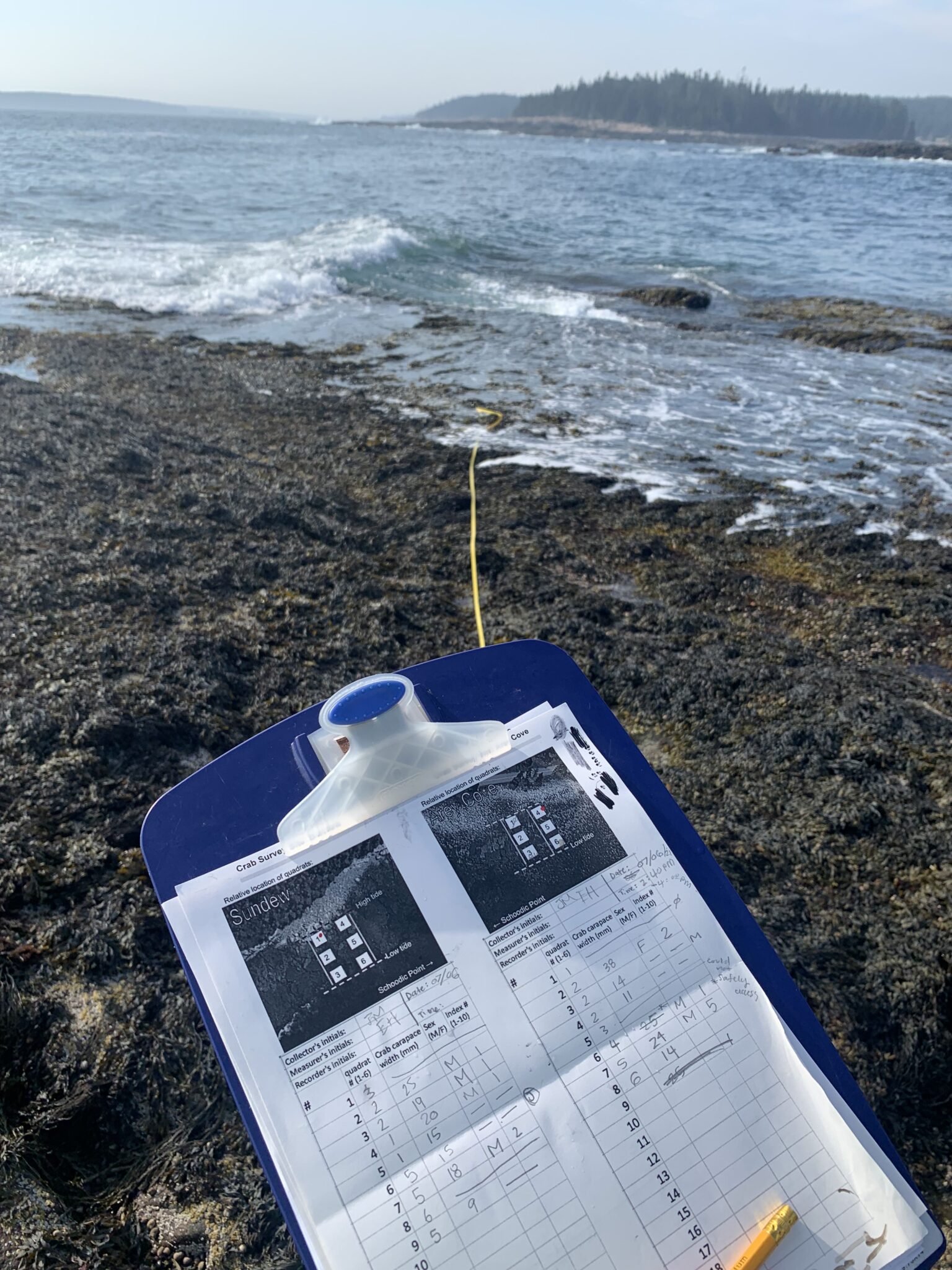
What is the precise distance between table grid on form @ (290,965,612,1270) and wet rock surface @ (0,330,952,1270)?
81 cm

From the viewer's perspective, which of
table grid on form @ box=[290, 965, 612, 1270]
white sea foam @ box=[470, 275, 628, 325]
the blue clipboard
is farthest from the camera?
white sea foam @ box=[470, 275, 628, 325]

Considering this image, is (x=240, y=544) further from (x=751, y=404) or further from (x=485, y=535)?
(x=751, y=404)

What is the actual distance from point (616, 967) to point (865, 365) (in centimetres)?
1116

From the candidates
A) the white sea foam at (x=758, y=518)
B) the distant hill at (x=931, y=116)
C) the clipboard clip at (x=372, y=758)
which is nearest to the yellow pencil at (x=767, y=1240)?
the clipboard clip at (x=372, y=758)

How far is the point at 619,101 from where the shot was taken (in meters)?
128

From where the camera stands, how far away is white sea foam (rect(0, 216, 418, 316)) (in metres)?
13.0

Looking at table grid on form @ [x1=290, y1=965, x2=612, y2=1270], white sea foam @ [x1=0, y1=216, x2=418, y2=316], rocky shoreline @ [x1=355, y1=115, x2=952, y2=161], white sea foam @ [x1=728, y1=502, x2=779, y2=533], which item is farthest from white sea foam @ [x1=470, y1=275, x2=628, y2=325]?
rocky shoreline @ [x1=355, y1=115, x2=952, y2=161]

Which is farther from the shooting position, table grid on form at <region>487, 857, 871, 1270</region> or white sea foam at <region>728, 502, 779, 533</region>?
white sea foam at <region>728, 502, 779, 533</region>

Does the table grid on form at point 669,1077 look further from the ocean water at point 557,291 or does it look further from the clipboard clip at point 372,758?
the ocean water at point 557,291

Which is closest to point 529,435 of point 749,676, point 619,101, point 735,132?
point 749,676

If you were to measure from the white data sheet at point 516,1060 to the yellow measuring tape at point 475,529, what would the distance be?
2.06 m

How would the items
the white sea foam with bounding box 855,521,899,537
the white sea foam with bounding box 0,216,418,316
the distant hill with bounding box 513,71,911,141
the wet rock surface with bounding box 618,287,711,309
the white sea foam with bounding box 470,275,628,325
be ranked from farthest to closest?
the distant hill with bounding box 513,71,911,141, the wet rock surface with bounding box 618,287,711,309, the white sea foam with bounding box 470,275,628,325, the white sea foam with bounding box 0,216,418,316, the white sea foam with bounding box 855,521,899,537

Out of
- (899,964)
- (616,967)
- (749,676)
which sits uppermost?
(616,967)

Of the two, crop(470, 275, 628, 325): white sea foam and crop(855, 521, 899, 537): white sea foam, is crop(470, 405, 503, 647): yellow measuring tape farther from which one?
crop(470, 275, 628, 325): white sea foam
